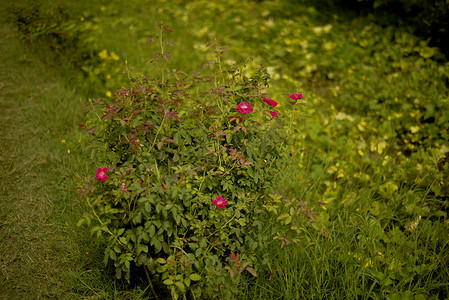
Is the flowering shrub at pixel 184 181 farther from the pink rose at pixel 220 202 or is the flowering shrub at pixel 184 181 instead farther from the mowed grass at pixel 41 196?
the mowed grass at pixel 41 196

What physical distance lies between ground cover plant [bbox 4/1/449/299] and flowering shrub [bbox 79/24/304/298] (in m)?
0.07

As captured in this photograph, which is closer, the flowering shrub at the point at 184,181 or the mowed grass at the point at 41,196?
the flowering shrub at the point at 184,181

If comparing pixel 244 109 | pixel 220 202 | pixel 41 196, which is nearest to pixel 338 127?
pixel 244 109

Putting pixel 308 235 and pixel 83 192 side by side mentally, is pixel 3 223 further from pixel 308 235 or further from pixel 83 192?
pixel 308 235

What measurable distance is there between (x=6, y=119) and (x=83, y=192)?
2.19m

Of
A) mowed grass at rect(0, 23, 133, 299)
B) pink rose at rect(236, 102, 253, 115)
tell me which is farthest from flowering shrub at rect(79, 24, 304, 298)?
mowed grass at rect(0, 23, 133, 299)

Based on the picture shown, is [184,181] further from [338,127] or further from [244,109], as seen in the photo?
[338,127]

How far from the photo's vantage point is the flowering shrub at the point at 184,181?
156 centimetres

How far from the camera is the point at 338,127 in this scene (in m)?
3.32

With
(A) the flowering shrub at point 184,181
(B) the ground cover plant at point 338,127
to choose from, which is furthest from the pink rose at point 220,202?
(B) the ground cover plant at point 338,127

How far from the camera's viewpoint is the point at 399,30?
4730 millimetres

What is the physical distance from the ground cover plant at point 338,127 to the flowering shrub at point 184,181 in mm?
67

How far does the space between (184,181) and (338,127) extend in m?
2.24

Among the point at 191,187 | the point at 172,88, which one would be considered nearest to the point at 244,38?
the point at 172,88
